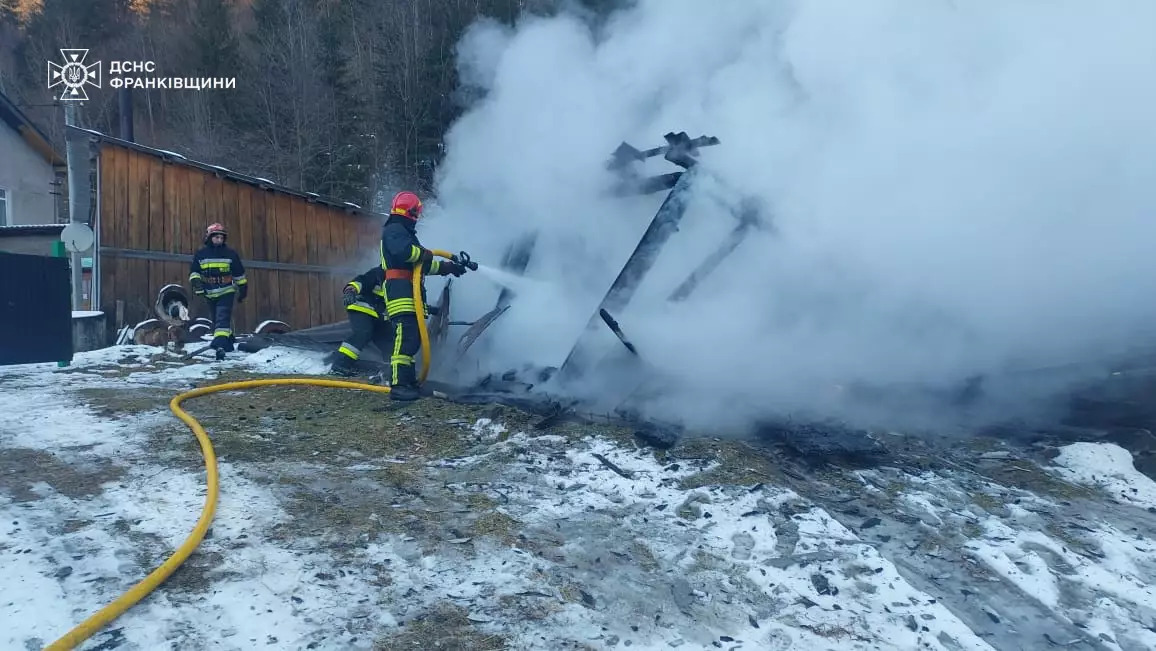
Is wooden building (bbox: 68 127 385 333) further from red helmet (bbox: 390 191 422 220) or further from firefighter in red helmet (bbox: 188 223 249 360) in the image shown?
red helmet (bbox: 390 191 422 220)

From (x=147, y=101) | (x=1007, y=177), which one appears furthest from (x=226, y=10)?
(x=1007, y=177)

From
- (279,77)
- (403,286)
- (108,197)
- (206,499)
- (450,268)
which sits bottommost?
(206,499)

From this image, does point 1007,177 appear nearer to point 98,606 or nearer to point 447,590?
point 447,590

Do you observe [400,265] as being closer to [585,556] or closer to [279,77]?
[585,556]

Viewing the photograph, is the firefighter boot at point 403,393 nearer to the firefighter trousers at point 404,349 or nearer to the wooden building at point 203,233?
the firefighter trousers at point 404,349

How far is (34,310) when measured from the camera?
6.67m

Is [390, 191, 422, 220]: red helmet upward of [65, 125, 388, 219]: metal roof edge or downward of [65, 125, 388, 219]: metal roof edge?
downward

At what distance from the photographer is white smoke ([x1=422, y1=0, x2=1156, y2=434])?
197 inches

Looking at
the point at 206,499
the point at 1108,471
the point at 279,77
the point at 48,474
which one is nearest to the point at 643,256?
the point at 1108,471

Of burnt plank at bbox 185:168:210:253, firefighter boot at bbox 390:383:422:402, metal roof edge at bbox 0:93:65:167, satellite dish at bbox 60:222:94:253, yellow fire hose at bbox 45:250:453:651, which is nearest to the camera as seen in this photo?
yellow fire hose at bbox 45:250:453:651

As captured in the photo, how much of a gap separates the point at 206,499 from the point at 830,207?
4.54 meters

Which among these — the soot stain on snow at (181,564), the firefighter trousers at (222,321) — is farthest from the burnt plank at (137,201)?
the soot stain on snow at (181,564)

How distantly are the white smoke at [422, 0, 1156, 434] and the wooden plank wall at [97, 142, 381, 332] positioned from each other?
20.2ft

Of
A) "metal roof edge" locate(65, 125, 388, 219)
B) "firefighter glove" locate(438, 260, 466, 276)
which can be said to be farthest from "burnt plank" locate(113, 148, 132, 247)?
"firefighter glove" locate(438, 260, 466, 276)
